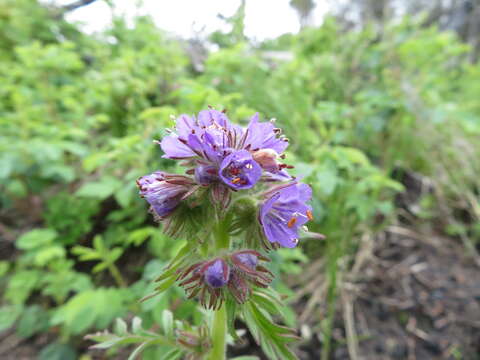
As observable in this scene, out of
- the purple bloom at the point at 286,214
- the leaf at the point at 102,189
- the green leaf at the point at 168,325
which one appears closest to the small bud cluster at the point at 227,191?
the purple bloom at the point at 286,214

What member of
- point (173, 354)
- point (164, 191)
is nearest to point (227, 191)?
point (164, 191)

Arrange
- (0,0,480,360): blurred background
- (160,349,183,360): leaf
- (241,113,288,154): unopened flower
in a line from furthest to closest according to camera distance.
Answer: (0,0,480,360): blurred background, (160,349,183,360): leaf, (241,113,288,154): unopened flower

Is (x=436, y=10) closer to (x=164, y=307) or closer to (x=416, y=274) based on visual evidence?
(x=416, y=274)

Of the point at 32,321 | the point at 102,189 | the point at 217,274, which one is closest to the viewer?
the point at 217,274

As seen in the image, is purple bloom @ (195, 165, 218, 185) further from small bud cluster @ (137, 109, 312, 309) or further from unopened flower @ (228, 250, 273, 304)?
unopened flower @ (228, 250, 273, 304)

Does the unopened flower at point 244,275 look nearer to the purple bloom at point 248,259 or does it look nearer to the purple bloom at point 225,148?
the purple bloom at point 248,259

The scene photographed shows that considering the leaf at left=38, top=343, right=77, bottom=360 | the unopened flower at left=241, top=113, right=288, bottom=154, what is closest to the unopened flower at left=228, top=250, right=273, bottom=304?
the unopened flower at left=241, top=113, right=288, bottom=154

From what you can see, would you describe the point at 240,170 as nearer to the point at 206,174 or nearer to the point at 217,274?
the point at 206,174

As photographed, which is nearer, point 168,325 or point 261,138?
point 261,138
